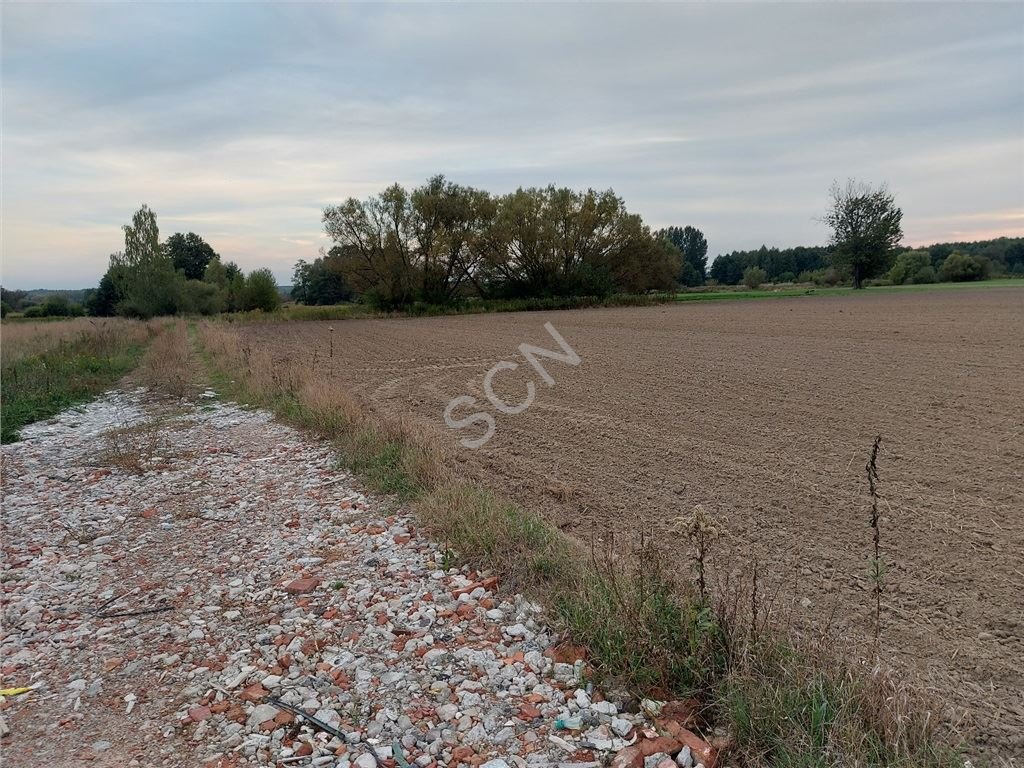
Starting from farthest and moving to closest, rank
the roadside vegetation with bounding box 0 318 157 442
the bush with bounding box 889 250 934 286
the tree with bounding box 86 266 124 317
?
the bush with bounding box 889 250 934 286
the tree with bounding box 86 266 124 317
the roadside vegetation with bounding box 0 318 157 442

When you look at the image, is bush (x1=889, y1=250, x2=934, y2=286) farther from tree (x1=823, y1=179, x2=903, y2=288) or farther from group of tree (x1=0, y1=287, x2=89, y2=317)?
group of tree (x1=0, y1=287, x2=89, y2=317)

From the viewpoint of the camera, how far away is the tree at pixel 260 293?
62.6 m

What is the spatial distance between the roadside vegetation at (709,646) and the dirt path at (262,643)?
0.88 feet

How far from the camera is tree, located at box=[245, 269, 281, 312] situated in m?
62.6

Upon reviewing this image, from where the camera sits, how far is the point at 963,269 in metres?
85.4

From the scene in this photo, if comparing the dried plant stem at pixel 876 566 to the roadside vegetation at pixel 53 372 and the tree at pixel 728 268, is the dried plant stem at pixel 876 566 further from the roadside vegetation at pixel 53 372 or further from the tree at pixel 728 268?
the tree at pixel 728 268

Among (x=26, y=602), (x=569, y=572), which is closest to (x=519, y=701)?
(x=569, y=572)

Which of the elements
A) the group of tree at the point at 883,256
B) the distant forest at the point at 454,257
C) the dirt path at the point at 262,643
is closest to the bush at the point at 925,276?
the group of tree at the point at 883,256

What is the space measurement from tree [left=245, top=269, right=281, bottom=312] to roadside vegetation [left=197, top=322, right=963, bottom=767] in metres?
63.0

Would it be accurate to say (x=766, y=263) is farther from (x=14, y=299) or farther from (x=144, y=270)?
(x=14, y=299)

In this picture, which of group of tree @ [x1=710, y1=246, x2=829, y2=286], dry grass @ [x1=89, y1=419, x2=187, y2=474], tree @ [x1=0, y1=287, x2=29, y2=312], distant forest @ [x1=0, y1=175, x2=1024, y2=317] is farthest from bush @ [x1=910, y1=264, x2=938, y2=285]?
tree @ [x1=0, y1=287, x2=29, y2=312]

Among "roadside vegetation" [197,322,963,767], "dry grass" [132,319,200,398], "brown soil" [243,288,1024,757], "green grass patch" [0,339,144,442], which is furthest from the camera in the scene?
"dry grass" [132,319,200,398]

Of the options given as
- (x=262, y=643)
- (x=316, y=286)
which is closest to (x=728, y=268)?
(x=316, y=286)

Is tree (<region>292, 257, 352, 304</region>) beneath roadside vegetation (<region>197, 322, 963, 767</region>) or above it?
above
